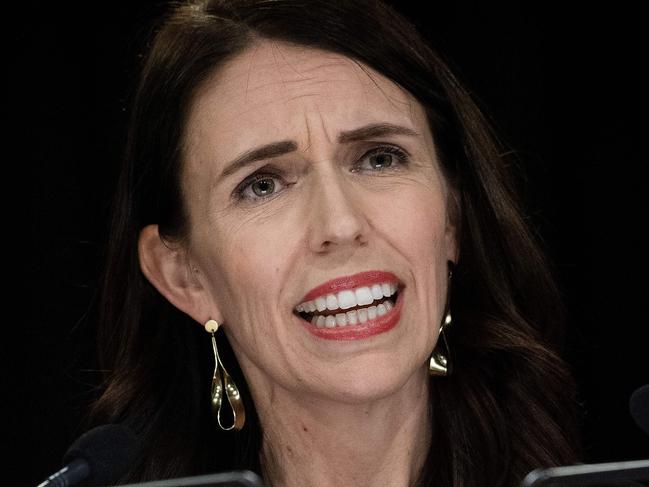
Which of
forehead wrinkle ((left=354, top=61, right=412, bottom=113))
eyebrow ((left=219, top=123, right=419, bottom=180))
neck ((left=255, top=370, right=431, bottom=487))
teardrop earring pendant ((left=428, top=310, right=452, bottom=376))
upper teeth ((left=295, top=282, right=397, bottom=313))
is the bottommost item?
neck ((left=255, top=370, right=431, bottom=487))

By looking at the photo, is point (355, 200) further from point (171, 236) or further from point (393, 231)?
point (171, 236)

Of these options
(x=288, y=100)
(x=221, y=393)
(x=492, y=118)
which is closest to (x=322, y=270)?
(x=288, y=100)

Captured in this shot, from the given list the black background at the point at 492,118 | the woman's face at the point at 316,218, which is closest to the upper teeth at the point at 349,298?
the woman's face at the point at 316,218

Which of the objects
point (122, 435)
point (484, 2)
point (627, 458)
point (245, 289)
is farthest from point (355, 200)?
point (627, 458)

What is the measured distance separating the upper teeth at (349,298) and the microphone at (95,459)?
0.51m

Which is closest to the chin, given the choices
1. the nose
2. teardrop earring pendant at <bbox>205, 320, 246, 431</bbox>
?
the nose

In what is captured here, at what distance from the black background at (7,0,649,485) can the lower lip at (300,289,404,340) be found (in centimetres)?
81

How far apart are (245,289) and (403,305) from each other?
283 mm

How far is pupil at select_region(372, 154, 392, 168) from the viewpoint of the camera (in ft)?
7.90

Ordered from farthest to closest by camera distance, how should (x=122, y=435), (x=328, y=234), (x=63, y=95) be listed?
(x=63, y=95)
(x=328, y=234)
(x=122, y=435)

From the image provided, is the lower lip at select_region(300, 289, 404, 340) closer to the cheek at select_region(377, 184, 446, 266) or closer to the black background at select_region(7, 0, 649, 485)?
the cheek at select_region(377, 184, 446, 266)

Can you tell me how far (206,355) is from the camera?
106 inches

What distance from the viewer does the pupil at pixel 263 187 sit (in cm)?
239

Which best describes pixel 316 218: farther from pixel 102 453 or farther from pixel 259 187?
pixel 102 453
